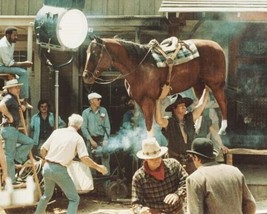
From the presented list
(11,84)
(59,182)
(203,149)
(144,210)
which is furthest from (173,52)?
(203,149)

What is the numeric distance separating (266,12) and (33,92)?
5811 mm

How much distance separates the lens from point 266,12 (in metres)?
9.82

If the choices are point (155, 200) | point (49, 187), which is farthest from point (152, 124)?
→ point (155, 200)

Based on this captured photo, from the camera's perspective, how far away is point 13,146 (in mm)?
9500

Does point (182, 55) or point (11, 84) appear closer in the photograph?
point (182, 55)

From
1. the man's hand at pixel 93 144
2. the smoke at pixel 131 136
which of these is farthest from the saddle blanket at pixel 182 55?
the man's hand at pixel 93 144

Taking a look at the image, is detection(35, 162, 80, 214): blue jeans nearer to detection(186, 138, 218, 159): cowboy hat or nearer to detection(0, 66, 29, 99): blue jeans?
detection(0, 66, 29, 99): blue jeans

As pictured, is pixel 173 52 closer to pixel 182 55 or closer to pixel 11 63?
pixel 182 55

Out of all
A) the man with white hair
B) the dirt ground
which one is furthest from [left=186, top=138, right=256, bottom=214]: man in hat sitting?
the dirt ground

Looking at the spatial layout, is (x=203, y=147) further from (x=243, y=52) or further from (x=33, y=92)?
(x=33, y=92)

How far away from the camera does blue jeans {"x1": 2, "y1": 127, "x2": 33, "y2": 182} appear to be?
30.9 feet

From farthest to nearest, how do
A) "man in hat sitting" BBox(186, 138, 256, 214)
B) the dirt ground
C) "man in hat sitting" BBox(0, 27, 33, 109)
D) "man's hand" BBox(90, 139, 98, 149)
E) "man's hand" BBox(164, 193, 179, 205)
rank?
"man's hand" BBox(90, 139, 98, 149) → the dirt ground → "man in hat sitting" BBox(0, 27, 33, 109) → "man's hand" BBox(164, 193, 179, 205) → "man in hat sitting" BBox(186, 138, 256, 214)

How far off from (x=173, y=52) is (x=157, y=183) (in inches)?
126

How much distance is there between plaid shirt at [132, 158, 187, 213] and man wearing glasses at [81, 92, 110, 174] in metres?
5.03
